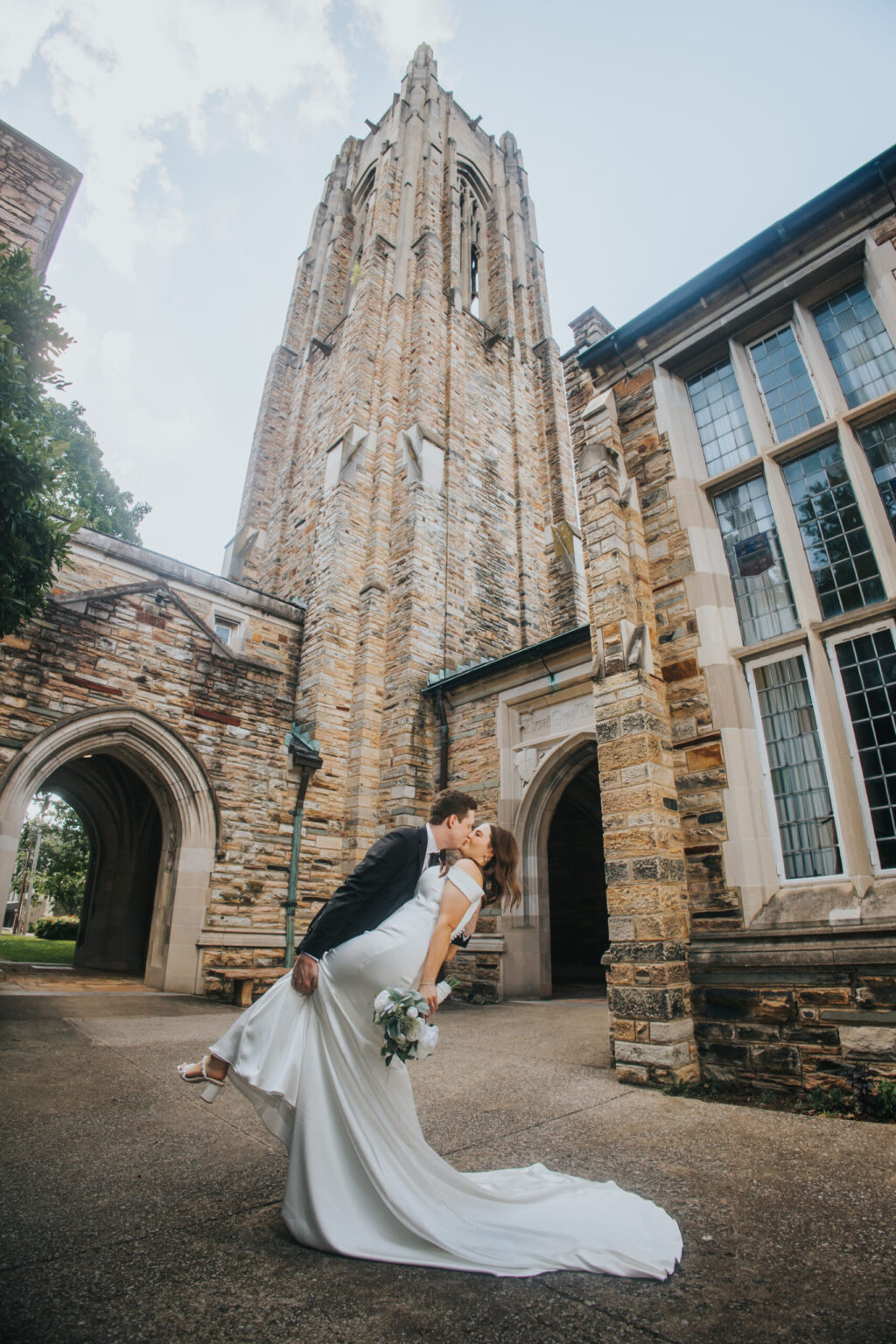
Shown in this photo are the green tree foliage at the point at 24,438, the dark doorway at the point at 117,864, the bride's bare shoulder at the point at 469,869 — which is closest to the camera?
the bride's bare shoulder at the point at 469,869

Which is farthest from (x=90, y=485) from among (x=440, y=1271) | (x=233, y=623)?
(x=440, y=1271)

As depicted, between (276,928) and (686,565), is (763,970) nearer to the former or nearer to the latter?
(686,565)

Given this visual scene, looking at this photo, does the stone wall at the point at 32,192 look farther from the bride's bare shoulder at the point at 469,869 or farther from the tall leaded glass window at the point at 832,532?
the bride's bare shoulder at the point at 469,869

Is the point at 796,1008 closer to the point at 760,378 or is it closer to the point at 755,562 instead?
the point at 755,562

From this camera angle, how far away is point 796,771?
4.97m

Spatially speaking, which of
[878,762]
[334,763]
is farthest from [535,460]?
[878,762]

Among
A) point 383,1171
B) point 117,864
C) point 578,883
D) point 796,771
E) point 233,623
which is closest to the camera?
point 383,1171

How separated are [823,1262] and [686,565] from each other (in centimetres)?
483

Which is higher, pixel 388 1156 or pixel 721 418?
Answer: pixel 721 418

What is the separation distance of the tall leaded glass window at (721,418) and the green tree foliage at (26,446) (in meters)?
6.23

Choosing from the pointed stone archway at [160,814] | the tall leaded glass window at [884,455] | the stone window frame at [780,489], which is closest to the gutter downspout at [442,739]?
the pointed stone archway at [160,814]

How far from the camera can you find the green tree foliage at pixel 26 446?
19.5 ft

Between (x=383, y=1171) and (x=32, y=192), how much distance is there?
11186mm

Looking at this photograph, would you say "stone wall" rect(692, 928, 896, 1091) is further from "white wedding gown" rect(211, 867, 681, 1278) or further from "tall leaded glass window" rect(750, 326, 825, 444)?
"tall leaded glass window" rect(750, 326, 825, 444)
